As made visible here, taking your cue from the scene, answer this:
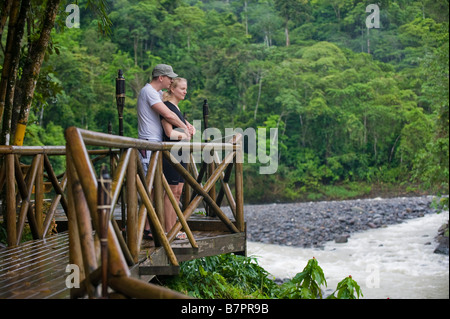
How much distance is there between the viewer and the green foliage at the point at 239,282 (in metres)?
4.45

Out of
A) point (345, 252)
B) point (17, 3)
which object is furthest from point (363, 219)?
point (17, 3)

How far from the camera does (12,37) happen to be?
6051 millimetres

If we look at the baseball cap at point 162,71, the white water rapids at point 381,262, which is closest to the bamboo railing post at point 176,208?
the baseball cap at point 162,71

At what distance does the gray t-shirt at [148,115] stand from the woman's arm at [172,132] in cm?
5

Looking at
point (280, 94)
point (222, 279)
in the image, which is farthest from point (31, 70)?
point (280, 94)

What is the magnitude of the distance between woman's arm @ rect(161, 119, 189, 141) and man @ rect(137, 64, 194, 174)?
0.04 meters

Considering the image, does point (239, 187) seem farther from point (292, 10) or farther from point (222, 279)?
point (292, 10)

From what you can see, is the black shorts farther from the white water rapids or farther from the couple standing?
the white water rapids

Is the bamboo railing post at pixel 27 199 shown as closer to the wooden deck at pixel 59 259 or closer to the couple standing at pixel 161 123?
the wooden deck at pixel 59 259

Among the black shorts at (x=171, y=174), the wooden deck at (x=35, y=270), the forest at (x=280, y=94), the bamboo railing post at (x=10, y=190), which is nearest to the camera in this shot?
the wooden deck at (x=35, y=270)

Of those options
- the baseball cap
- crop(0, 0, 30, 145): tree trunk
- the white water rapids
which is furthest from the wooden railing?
the white water rapids

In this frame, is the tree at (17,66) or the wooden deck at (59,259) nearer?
the wooden deck at (59,259)

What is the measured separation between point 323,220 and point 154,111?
804 inches
